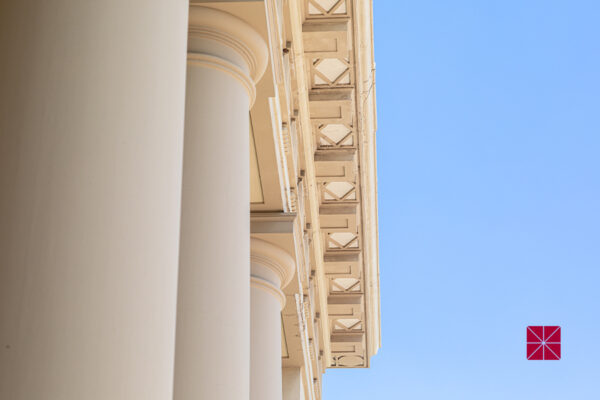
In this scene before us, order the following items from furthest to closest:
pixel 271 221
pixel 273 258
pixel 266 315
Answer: pixel 266 315
pixel 273 258
pixel 271 221

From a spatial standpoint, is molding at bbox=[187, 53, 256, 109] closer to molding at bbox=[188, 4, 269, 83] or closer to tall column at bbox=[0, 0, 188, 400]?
molding at bbox=[188, 4, 269, 83]

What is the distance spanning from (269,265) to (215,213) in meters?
14.6

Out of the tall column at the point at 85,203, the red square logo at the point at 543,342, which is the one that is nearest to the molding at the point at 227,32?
the tall column at the point at 85,203

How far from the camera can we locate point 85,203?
8703 millimetres

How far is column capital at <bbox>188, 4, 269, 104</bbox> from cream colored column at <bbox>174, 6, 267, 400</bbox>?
Result: 20mm

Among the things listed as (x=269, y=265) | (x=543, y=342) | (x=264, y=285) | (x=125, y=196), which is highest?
(x=543, y=342)

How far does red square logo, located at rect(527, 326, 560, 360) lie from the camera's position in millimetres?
73012

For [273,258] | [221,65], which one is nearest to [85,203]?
[221,65]

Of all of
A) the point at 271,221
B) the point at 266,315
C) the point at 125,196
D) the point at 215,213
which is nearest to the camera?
the point at 125,196

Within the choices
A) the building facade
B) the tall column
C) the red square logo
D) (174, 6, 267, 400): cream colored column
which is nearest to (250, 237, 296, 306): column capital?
the building facade

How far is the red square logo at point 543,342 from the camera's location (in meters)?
73.0

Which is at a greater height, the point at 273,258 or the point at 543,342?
the point at 543,342

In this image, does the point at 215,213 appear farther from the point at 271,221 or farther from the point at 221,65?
the point at 271,221

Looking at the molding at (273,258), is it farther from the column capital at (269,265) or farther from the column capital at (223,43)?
the column capital at (223,43)
